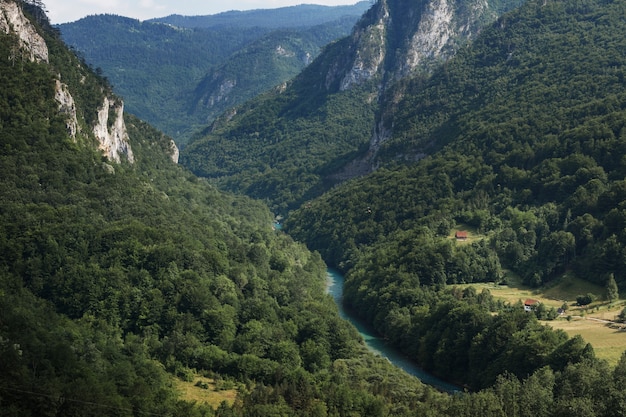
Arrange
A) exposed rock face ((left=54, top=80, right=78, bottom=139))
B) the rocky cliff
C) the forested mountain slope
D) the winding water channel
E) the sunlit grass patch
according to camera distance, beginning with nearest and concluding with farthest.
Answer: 1. the sunlit grass patch
2. the winding water channel
3. the forested mountain slope
4. exposed rock face ((left=54, top=80, right=78, bottom=139))
5. the rocky cliff

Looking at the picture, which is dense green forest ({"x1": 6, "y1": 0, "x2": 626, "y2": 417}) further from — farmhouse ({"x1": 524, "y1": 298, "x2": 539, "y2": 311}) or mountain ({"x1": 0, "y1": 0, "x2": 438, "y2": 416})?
farmhouse ({"x1": 524, "y1": 298, "x2": 539, "y2": 311})

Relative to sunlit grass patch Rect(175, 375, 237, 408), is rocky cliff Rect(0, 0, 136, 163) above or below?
above

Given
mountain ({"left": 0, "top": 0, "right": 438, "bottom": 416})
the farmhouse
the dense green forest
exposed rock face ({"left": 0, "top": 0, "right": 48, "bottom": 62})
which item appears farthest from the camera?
exposed rock face ({"left": 0, "top": 0, "right": 48, "bottom": 62})

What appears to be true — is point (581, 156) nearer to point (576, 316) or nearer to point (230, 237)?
point (576, 316)

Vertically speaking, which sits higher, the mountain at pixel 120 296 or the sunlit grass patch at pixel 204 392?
the mountain at pixel 120 296

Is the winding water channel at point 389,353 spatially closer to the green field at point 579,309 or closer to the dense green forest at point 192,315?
the dense green forest at point 192,315

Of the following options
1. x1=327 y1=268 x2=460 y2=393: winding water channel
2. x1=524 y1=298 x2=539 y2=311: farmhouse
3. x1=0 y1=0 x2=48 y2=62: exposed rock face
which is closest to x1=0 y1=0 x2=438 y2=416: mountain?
x1=0 y1=0 x2=48 y2=62: exposed rock face

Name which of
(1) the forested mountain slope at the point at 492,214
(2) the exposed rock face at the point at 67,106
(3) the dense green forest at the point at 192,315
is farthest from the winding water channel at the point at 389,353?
(2) the exposed rock face at the point at 67,106

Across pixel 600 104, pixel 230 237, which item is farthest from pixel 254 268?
pixel 600 104

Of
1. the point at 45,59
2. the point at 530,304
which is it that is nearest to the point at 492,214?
the point at 530,304
